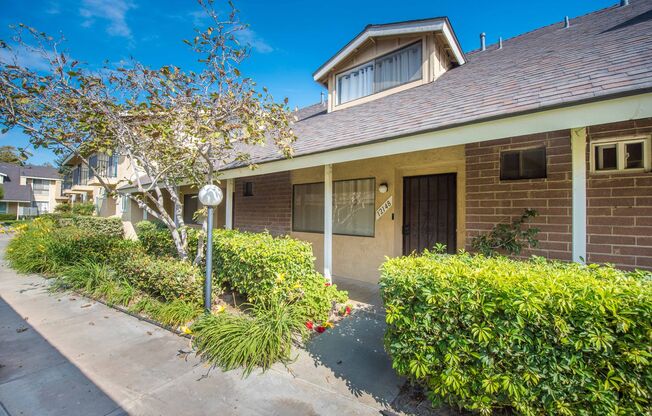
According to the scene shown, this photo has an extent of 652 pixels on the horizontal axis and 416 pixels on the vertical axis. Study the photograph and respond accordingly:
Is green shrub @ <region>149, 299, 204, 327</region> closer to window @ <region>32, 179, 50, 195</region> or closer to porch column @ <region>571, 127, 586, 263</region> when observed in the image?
porch column @ <region>571, 127, 586, 263</region>

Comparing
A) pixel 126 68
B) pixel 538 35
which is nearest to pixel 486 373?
pixel 126 68

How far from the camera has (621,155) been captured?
3898mm

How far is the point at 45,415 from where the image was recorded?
2.58 metres

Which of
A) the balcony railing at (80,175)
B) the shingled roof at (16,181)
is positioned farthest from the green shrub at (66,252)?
the shingled roof at (16,181)

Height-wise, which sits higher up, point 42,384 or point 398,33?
point 398,33

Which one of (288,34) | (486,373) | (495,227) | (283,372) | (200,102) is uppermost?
(288,34)

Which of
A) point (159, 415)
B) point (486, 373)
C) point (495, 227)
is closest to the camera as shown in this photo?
point (486, 373)

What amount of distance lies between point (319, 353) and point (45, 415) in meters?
2.61

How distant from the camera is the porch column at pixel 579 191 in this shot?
3.22m

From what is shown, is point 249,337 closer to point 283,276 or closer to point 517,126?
point 283,276

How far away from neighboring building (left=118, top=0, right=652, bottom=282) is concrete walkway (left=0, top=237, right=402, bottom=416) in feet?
7.41

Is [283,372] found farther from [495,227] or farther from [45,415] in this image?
[495,227]

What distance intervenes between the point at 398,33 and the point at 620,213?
597 centimetres

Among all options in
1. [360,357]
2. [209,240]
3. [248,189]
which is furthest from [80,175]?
[360,357]
